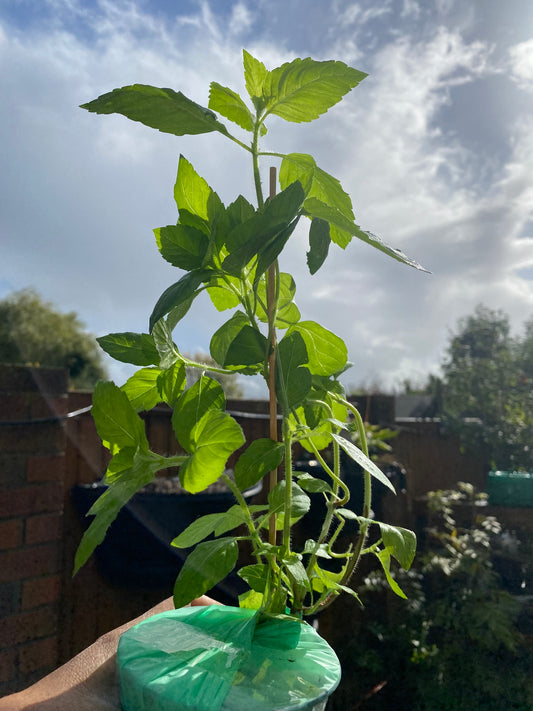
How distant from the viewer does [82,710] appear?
0.57 m

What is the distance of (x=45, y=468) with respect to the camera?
5.58 ft

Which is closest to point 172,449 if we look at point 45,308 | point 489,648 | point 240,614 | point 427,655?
point 427,655

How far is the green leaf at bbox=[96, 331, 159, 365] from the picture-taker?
571mm

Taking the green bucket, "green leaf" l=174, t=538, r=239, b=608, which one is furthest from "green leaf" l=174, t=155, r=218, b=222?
the green bucket

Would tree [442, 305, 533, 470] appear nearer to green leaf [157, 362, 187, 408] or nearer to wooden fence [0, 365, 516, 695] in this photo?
wooden fence [0, 365, 516, 695]

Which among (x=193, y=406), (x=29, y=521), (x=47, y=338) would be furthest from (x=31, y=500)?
(x=47, y=338)

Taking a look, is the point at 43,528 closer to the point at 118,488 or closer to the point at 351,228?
the point at 118,488

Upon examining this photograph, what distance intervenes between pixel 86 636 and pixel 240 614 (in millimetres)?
1654

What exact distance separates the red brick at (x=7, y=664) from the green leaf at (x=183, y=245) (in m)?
1.51

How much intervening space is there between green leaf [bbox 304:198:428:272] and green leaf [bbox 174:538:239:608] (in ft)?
0.99

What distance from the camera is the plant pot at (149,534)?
1734mm

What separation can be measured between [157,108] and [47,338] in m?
12.6

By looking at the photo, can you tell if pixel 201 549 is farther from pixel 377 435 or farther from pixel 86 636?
pixel 377 435

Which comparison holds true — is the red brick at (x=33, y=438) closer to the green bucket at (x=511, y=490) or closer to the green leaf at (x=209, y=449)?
the green leaf at (x=209, y=449)
